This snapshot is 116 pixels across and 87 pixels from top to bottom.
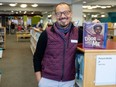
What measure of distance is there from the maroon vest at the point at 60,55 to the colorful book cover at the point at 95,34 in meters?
0.16

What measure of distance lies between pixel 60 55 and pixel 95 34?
40 cm

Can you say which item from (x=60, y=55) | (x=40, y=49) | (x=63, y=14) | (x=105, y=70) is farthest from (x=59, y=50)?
(x=105, y=70)

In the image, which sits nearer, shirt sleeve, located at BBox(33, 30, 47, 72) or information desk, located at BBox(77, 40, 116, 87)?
information desk, located at BBox(77, 40, 116, 87)

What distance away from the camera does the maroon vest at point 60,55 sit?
2.15m

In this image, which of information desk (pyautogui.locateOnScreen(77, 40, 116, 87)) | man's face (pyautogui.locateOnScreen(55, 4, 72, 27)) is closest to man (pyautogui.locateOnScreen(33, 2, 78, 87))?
man's face (pyautogui.locateOnScreen(55, 4, 72, 27))

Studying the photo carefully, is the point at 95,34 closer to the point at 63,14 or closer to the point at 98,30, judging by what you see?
the point at 98,30

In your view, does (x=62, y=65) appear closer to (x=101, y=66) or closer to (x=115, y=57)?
(x=101, y=66)

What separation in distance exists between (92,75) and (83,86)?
0.14 meters

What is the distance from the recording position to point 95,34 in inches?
82.0

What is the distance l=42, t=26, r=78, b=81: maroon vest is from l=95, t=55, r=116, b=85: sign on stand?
0.87ft

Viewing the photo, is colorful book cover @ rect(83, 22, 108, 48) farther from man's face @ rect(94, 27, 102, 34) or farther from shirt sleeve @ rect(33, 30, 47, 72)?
shirt sleeve @ rect(33, 30, 47, 72)

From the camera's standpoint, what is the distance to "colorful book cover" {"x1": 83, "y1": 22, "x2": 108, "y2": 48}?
2068 millimetres

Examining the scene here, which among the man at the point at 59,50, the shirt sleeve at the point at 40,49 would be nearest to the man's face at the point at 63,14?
the man at the point at 59,50

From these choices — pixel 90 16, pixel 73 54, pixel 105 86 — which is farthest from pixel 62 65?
pixel 90 16
